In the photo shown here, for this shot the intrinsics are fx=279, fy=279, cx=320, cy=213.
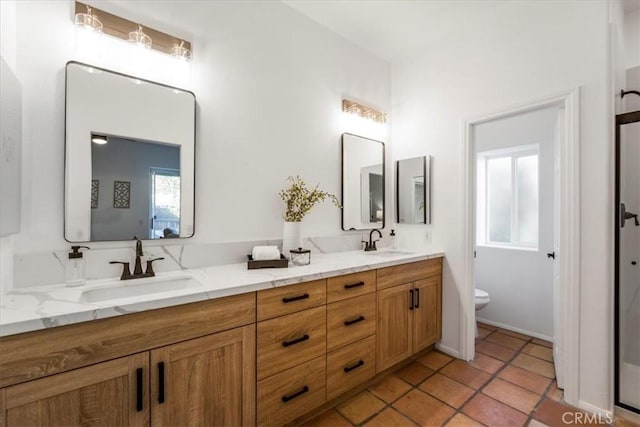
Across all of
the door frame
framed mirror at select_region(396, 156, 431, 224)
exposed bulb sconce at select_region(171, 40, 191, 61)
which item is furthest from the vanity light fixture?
the door frame

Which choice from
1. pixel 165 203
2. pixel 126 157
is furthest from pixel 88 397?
pixel 126 157

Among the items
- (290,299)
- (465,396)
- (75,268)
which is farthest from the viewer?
(465,396)

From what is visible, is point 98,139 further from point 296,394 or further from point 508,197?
point 508,197

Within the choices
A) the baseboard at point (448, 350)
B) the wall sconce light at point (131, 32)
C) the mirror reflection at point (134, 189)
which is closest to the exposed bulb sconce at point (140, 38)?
the wall sconce light at point (131, 32)

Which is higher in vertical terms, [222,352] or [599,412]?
[222,352]

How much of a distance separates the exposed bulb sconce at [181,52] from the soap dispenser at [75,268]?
48.4 inches

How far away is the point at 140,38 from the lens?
5.22 ft

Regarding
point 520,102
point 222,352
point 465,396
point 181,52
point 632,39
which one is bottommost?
point 465,396

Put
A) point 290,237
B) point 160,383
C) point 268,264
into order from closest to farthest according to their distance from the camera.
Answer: point 160,383 → point 268,264 → point 290,237

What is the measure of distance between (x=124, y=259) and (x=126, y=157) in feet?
1.86

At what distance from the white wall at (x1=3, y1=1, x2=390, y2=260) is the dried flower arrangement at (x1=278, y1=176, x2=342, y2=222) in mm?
67

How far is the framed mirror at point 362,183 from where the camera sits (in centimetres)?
261

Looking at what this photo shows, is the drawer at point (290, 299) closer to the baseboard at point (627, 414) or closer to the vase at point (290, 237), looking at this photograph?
the vase at point (290, 237)

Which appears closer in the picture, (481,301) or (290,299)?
(290,299)
